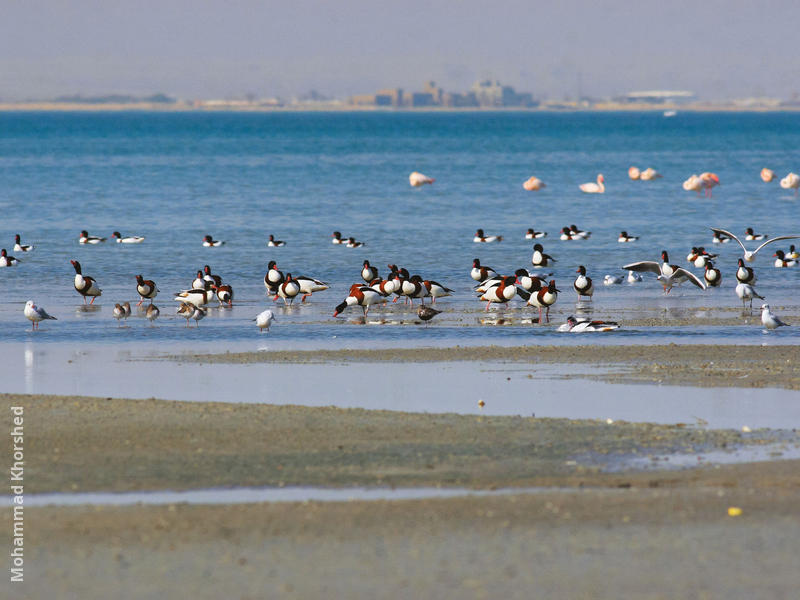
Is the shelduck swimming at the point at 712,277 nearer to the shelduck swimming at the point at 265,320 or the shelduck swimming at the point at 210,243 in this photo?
the shelduck swimming at the point at 265,320

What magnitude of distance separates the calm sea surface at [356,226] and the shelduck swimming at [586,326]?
0.25 meters

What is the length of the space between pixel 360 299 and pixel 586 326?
5.22 m

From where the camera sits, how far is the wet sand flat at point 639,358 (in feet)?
56.2

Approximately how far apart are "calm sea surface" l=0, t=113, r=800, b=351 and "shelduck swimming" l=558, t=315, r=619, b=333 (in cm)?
25

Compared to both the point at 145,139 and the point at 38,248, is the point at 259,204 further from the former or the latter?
the point at 145,139

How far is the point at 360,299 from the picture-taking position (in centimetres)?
2545

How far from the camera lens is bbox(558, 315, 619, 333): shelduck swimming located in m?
22.0

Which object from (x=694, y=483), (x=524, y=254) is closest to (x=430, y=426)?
(x=694, y=483)

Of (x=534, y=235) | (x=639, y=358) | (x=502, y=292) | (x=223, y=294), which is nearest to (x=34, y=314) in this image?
(x=223, y=294)

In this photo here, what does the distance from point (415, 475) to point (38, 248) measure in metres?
33.6

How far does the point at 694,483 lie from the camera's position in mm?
11164

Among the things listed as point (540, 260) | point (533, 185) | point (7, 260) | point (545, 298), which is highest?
point (533, 185)

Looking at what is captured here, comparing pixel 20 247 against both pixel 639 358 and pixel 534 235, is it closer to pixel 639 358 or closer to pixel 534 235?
pixel 534 235

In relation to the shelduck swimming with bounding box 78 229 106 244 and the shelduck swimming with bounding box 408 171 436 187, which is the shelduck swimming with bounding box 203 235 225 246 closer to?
the shelduck swimming with bounding box 78 229 106 244
